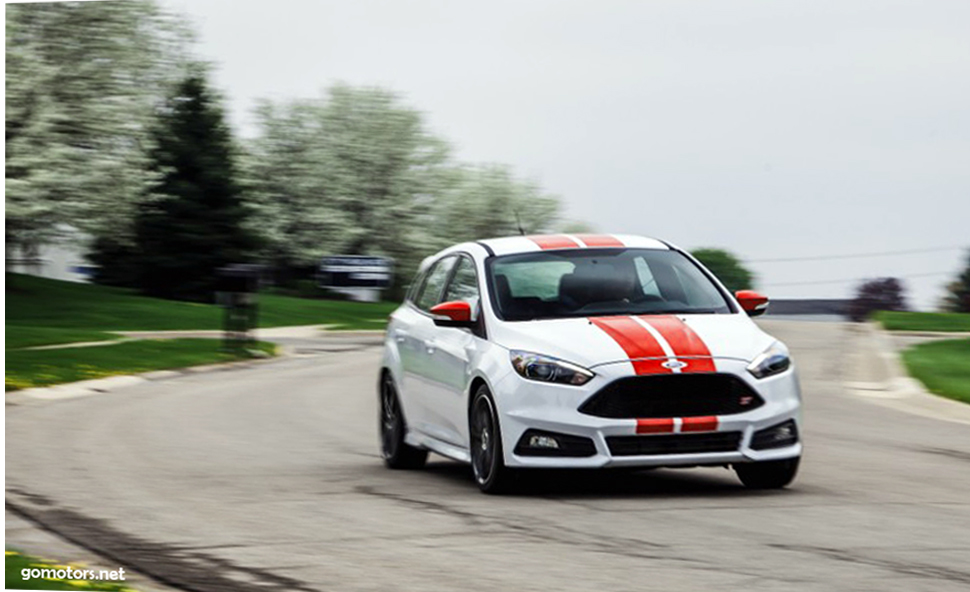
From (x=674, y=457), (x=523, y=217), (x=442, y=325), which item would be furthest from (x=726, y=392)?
(x=523, y=217)

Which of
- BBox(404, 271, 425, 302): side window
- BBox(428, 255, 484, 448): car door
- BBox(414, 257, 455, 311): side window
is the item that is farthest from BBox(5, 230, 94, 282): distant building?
BBox(428, 255, 484, 448): car door

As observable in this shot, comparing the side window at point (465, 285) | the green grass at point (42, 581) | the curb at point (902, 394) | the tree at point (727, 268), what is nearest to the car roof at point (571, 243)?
the side window at point (465, 285)

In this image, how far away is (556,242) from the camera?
12.1 m

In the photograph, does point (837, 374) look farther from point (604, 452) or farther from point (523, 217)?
point (523, 217)

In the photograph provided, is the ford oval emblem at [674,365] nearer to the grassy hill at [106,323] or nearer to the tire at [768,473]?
the tire at [768,473]

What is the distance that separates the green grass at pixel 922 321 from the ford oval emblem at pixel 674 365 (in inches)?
1048

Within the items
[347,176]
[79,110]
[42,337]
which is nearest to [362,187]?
[347,176]

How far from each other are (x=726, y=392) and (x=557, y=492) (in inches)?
47.8

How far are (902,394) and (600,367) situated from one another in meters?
11.1

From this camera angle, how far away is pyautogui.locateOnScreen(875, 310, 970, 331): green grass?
120 ft

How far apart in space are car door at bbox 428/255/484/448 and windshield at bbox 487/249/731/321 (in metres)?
0.23

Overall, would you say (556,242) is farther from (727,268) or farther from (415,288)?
(727,268)

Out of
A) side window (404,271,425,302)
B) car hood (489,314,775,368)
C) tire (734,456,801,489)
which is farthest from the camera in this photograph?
side window (404,271,425,302)

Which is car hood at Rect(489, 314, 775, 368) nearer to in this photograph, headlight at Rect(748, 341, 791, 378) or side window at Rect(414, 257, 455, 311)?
headlight at Rect(748, 341, 791, 378)
